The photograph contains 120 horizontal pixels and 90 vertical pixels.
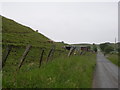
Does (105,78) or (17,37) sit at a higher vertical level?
(17,37)

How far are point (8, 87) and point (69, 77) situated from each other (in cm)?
401

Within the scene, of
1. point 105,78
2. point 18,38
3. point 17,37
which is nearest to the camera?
point 105,78

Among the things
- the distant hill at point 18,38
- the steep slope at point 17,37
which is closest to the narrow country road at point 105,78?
the distant hill at point 18,38

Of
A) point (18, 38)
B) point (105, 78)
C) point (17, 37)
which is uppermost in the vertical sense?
point (17, 37)

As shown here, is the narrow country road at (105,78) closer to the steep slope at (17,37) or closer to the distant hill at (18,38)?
the distant hill at (18,38)

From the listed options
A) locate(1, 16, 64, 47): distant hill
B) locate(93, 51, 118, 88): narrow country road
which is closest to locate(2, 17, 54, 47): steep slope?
locate(1, 16, 64, 47): distant hill

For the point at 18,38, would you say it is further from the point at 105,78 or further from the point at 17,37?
the point at 105,78

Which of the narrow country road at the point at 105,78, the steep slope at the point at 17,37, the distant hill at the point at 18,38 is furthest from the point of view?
the steep slope at the point at 17,37

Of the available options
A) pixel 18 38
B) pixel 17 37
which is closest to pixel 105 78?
pixel 18 38

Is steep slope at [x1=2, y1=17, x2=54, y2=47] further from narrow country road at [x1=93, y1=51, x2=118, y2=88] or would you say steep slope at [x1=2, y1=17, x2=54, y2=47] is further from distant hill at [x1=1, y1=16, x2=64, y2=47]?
narrow country road at [x1=93, y1=51, x2=118, y2=88]

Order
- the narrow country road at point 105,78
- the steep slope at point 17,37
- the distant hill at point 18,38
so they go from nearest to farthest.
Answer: the narrow country road at point 105,78 < the distant hill at point 18,38 < the steep slope at point 17,37

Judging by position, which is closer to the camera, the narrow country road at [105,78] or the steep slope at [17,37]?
the narrow country road at [105,78]

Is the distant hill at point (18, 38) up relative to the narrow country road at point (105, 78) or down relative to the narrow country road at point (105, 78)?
up

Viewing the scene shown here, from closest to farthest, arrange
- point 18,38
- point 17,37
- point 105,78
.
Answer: point 105,78
point 18,38
point 17,37
